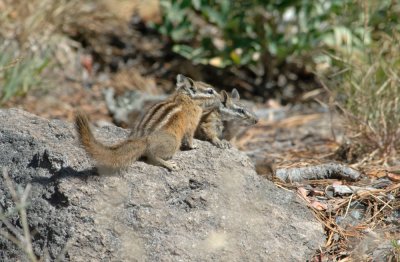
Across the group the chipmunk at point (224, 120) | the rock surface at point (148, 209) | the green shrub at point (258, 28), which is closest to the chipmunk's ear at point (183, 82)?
the chipmunk at point (224, 120)

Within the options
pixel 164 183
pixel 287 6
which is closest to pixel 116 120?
pixel 287 6

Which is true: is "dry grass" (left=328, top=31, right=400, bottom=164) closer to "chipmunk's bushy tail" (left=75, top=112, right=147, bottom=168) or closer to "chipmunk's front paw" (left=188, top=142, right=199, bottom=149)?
"chipmunk's front paw" (left=188, top=142, right=199, bottom=149)

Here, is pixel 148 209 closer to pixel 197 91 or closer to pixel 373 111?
pixel 197 91

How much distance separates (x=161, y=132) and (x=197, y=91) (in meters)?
0.90

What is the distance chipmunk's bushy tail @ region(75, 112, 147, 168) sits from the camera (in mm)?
4664

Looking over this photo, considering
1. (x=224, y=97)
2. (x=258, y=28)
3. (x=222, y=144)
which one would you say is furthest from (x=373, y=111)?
(x=258, y=28)

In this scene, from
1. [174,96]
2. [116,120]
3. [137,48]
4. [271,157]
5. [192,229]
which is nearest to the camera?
[192,229]

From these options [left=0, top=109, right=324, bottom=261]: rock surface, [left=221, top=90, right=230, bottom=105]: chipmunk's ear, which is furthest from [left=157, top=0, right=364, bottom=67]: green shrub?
[left=0, top=109, right=324, bottom=261]: rock surface

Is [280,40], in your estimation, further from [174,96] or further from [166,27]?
[174,96]

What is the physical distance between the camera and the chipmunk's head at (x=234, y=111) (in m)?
6.52

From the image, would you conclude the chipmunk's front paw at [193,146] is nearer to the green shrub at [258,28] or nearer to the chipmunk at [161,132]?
the chipmunk at [161,132]

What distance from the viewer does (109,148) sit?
4957 millimetres

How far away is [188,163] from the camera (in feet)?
17.6

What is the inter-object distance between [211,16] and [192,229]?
531cm
